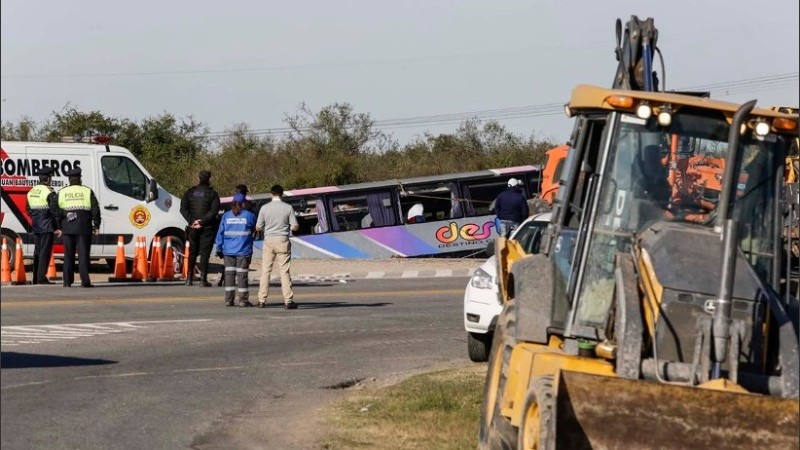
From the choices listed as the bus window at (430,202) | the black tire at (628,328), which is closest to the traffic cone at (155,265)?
the bus window at (430,202)

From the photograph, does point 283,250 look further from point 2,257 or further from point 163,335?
point 2,257

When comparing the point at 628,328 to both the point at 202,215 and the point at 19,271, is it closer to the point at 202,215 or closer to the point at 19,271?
the point at 202,215

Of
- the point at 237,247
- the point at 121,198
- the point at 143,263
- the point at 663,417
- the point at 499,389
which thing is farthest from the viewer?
the point at 121,198

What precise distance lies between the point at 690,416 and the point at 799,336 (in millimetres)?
983

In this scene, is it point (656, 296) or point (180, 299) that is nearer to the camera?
point (656, 296)

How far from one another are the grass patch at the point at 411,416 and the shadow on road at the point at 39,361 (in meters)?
2.67

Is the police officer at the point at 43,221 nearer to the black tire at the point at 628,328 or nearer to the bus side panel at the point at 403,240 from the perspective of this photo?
the bus side panel at the point at 403,240

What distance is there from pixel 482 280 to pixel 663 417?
27.0 ft

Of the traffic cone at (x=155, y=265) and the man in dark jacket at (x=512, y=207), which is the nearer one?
the man in dark jacket at (x=512, y=207)

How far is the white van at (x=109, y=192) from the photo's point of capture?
26531 millimetres

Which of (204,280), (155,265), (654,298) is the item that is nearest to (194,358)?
(654,298)

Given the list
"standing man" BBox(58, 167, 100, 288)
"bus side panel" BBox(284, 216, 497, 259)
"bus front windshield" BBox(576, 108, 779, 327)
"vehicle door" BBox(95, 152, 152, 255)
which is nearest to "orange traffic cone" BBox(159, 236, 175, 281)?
"vehicle door" BBox(95, 152, 152, 255)

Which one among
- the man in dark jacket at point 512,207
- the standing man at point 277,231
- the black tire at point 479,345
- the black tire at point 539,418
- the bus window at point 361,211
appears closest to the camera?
the black tire at point 539,418

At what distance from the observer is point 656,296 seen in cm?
760
